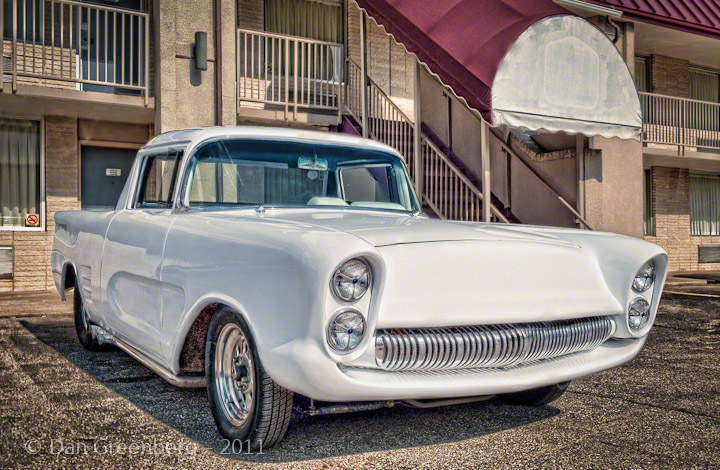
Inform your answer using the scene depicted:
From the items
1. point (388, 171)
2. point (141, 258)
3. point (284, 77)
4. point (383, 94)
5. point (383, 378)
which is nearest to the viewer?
point (383, 378)

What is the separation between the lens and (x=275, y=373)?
9.10ft

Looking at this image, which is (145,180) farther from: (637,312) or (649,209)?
(649,209)

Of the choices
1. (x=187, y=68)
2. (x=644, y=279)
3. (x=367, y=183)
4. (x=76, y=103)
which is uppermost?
(x=187, y=68)

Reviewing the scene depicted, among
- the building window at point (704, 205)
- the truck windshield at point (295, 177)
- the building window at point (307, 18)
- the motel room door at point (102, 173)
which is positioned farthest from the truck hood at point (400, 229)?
the building window at point (704, 205)

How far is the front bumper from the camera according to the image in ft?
8.79

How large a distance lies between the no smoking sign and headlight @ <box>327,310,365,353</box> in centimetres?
1013

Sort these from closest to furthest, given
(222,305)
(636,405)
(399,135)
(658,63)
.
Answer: (222,305)
(636,405)
(399,135)
(658,63)

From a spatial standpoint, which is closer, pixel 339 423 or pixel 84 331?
pixel 339 423

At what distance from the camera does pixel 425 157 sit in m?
11.8

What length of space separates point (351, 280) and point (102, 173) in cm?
1025

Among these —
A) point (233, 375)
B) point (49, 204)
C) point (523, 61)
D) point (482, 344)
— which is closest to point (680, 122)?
point (523, 61)

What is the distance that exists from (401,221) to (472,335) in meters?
0.86

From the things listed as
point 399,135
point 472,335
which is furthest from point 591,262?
point 399,135

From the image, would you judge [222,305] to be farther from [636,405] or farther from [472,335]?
[636,405]
